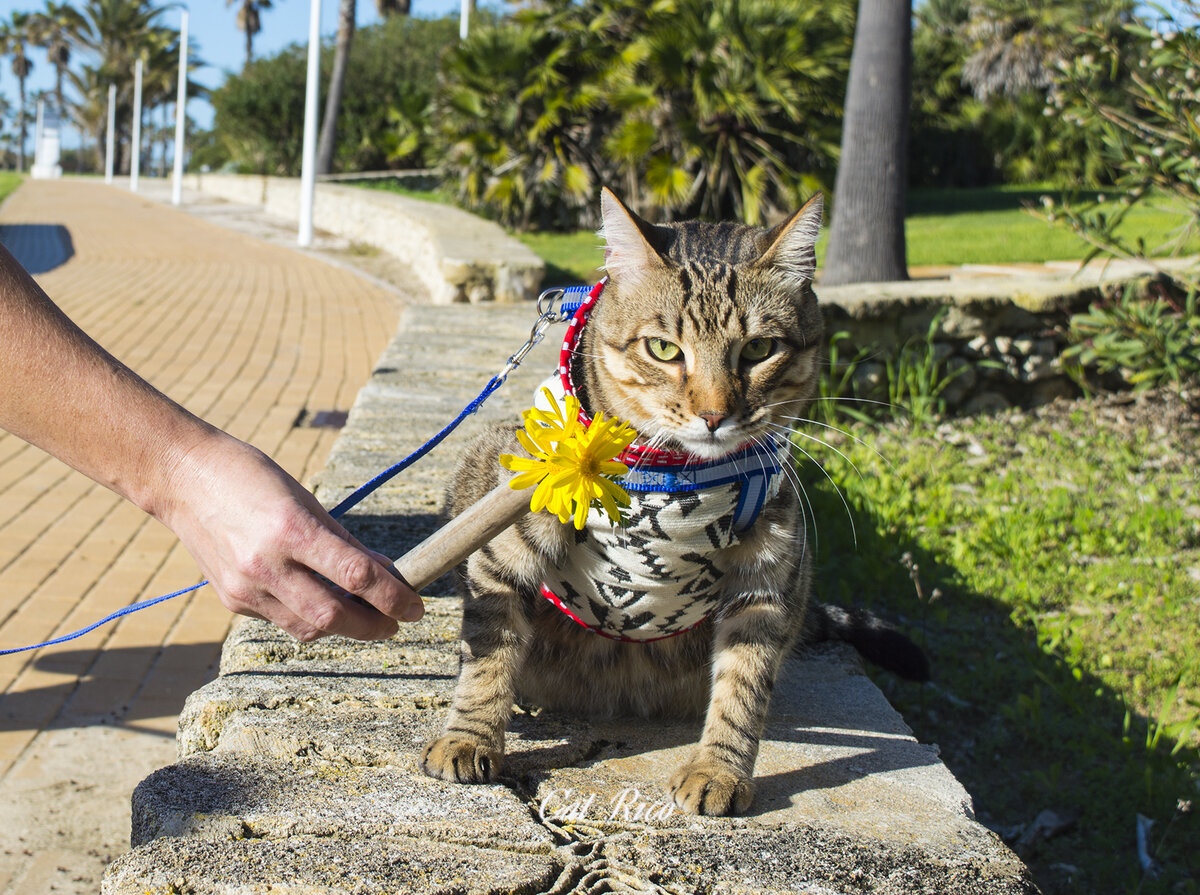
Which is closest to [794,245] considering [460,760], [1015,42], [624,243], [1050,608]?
[624,243]

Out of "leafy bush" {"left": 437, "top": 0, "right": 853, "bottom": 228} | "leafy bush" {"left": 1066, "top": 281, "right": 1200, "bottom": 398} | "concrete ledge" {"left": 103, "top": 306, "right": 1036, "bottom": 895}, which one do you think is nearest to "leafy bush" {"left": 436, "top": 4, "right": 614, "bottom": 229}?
"leafy bush" {"left": 437, "top": 0, "right": 853, "bottom": 228}

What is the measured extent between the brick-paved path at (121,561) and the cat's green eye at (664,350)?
189 cm

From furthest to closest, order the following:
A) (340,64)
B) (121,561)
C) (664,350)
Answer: (340,64), (121,561), (664,350)

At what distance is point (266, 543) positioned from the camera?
4.66 feet

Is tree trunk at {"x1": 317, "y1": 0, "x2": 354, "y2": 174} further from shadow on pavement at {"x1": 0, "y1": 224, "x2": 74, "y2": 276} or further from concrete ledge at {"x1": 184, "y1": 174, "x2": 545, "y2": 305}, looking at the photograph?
shadow on pavement at {"x1": 0, "y1": 224, "x2": 74, "y2": 276}

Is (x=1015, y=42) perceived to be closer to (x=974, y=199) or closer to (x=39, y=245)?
(x=974, y=199)

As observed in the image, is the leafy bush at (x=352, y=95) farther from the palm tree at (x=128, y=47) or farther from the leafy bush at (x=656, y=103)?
the palm tree at (x=128, y=47)

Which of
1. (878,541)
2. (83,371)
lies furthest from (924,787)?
(878,541)

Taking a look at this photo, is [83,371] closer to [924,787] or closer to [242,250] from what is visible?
[924,787]

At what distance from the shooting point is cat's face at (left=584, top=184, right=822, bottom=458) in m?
1.94

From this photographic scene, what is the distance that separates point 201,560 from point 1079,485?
4.40m

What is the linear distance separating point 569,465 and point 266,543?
1.53ft

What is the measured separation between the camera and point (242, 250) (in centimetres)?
1423

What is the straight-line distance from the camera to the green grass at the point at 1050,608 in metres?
2.84
